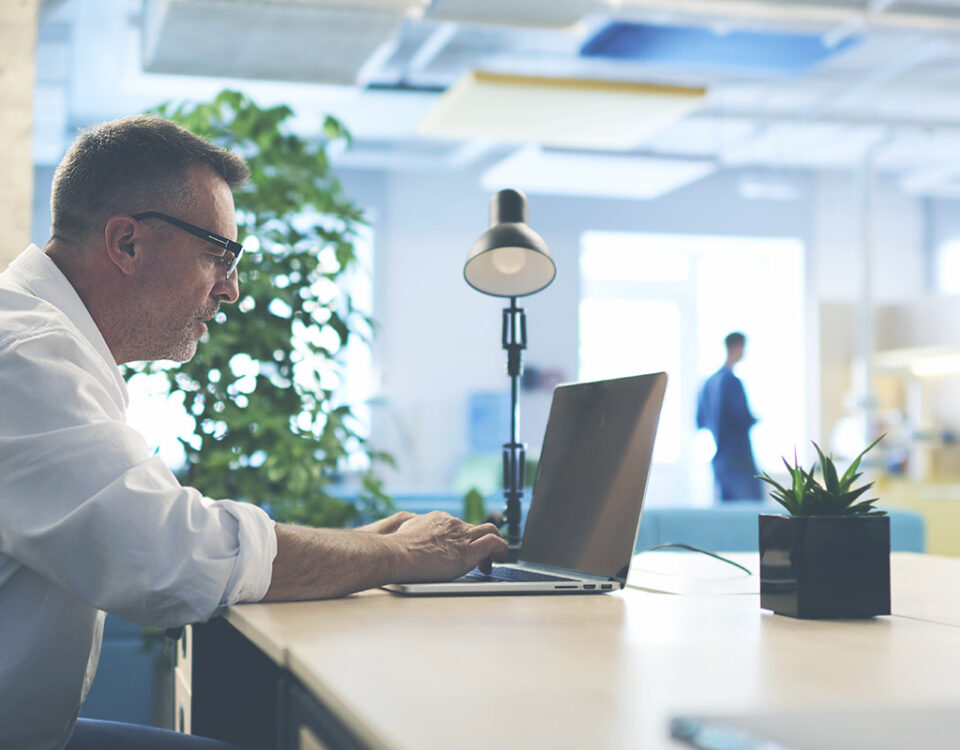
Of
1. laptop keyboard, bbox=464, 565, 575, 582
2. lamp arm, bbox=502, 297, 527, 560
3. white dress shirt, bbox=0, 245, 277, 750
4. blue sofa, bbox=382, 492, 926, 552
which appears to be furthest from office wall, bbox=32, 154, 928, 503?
white dress shirt, bbox=0, 245, 277, 750

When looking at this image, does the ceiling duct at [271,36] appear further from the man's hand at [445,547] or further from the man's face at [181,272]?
the man's hand at [445,547]

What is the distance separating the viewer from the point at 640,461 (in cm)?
150

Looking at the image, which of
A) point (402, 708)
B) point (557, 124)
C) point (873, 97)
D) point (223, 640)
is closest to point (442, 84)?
point (557, 124)

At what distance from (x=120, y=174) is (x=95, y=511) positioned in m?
0.57

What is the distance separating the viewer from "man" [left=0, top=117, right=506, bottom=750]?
1.16 meters

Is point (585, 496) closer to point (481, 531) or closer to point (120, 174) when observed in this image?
point (481, 531)

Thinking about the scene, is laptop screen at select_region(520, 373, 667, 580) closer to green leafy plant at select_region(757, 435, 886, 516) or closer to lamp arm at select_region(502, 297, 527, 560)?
lamp arm at select_region(502, 297, 527, 560)


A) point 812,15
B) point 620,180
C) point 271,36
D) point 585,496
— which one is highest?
point 812,15

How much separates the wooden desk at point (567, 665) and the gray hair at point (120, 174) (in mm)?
608

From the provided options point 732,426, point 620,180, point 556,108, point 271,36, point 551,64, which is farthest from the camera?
point 620,180

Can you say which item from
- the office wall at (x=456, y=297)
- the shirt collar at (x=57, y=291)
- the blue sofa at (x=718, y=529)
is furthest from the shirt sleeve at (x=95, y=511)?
the office wall at (x=456, y=297)

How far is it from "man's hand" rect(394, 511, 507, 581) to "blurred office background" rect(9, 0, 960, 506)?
1685 mm

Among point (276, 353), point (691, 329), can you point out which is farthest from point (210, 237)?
point (691, 329)

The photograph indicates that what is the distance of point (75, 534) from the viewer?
1.14 meters
